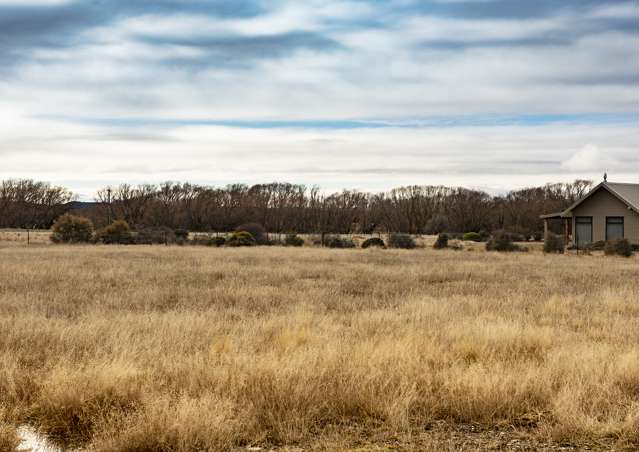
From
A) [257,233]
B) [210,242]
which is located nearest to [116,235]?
[210,242]

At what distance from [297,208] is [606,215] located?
61.2 m

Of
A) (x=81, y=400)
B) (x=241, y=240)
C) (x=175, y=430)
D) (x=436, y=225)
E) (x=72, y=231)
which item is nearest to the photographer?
(x=175, y=430)

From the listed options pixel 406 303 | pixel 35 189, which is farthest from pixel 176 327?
pixel 35 189

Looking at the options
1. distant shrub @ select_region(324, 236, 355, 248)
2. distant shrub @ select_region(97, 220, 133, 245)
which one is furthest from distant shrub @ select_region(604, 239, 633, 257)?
distant shrub @ select_region(97, 220, 133, 245)

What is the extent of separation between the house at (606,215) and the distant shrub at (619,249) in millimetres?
4348

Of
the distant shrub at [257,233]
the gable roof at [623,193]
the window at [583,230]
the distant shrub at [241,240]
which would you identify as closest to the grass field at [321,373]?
the gable roof at [623,193]

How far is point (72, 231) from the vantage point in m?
46.8

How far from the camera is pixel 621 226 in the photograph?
124 ft

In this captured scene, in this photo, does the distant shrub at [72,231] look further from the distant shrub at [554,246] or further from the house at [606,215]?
the house at [606,215]

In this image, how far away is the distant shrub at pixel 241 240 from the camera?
138ft

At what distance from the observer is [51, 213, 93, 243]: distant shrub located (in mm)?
46237

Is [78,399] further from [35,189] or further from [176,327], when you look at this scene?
[35,189]

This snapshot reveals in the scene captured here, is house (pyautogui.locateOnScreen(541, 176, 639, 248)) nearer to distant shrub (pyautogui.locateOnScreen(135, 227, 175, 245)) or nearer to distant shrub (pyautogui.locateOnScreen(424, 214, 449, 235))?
distant shrub (pyautogui.locateOnScreen(135, 227, 175, 245))

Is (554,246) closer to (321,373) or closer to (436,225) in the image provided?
(321,373)
